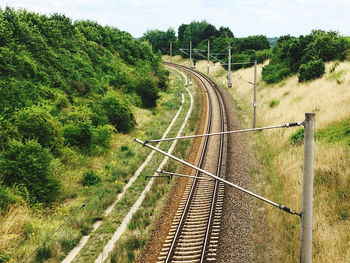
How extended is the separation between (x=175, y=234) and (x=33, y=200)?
692cm

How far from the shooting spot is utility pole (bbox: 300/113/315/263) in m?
5.66

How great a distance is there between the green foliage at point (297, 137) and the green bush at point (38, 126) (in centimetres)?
1510

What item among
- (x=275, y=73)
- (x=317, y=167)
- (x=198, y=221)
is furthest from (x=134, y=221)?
(x=275, y=73)

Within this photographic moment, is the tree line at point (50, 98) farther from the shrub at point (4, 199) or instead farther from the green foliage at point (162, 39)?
the green foliage at point (162, 39)

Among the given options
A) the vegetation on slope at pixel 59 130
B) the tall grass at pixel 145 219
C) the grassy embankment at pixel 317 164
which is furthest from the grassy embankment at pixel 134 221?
the grassy embankment at pixel 317 164

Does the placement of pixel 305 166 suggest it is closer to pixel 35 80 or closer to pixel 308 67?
pixel 35 80

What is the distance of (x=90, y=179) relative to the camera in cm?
1612

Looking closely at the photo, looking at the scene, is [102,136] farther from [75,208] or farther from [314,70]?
[314,70]

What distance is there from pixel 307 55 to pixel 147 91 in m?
22.4

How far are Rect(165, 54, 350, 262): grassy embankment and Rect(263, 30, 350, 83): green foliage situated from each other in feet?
8.94

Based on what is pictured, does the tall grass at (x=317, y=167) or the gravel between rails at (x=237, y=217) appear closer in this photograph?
the tall grass at (x=317, y=167)

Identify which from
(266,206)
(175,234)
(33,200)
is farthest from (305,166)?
(33,200)

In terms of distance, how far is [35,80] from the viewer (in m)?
21.6

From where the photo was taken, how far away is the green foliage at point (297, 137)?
1783cm
